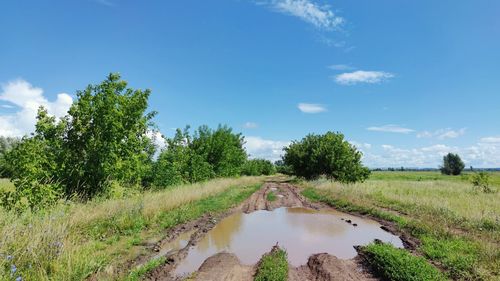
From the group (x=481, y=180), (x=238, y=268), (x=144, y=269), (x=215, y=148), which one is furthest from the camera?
(x=215, y=148)

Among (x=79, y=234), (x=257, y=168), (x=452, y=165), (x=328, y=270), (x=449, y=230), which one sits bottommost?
(x=328, y=270)

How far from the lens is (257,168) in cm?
8106

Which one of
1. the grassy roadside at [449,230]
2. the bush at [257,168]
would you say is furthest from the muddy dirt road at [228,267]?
the bush at [257,168]

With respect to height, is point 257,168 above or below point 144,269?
above

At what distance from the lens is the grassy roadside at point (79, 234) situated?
17.4ft

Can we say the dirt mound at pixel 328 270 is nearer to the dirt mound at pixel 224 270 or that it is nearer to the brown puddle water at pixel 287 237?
the brown puddle water at pixel 287 237

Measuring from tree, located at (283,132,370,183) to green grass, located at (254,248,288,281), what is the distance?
29.9 metres

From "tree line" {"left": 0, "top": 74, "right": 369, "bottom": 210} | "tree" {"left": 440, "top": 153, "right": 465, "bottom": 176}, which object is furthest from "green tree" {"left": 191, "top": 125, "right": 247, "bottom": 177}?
"tree" {"left": 440, "top": 153, "right": 465, "bottom": 176}

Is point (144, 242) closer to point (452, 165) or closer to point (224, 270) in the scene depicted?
point (224, 270)

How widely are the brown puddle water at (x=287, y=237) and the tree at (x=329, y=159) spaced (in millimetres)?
23127

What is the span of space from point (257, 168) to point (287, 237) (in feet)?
232

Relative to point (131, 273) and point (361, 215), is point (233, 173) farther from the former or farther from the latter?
point (131, 273)

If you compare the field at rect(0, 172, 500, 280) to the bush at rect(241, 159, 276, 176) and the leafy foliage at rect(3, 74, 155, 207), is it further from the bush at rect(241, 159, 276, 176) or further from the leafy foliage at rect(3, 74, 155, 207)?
the bush at rect(241, 159, 276, 176)

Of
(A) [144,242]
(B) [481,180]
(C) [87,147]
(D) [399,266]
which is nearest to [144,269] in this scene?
(A) [144,242]
